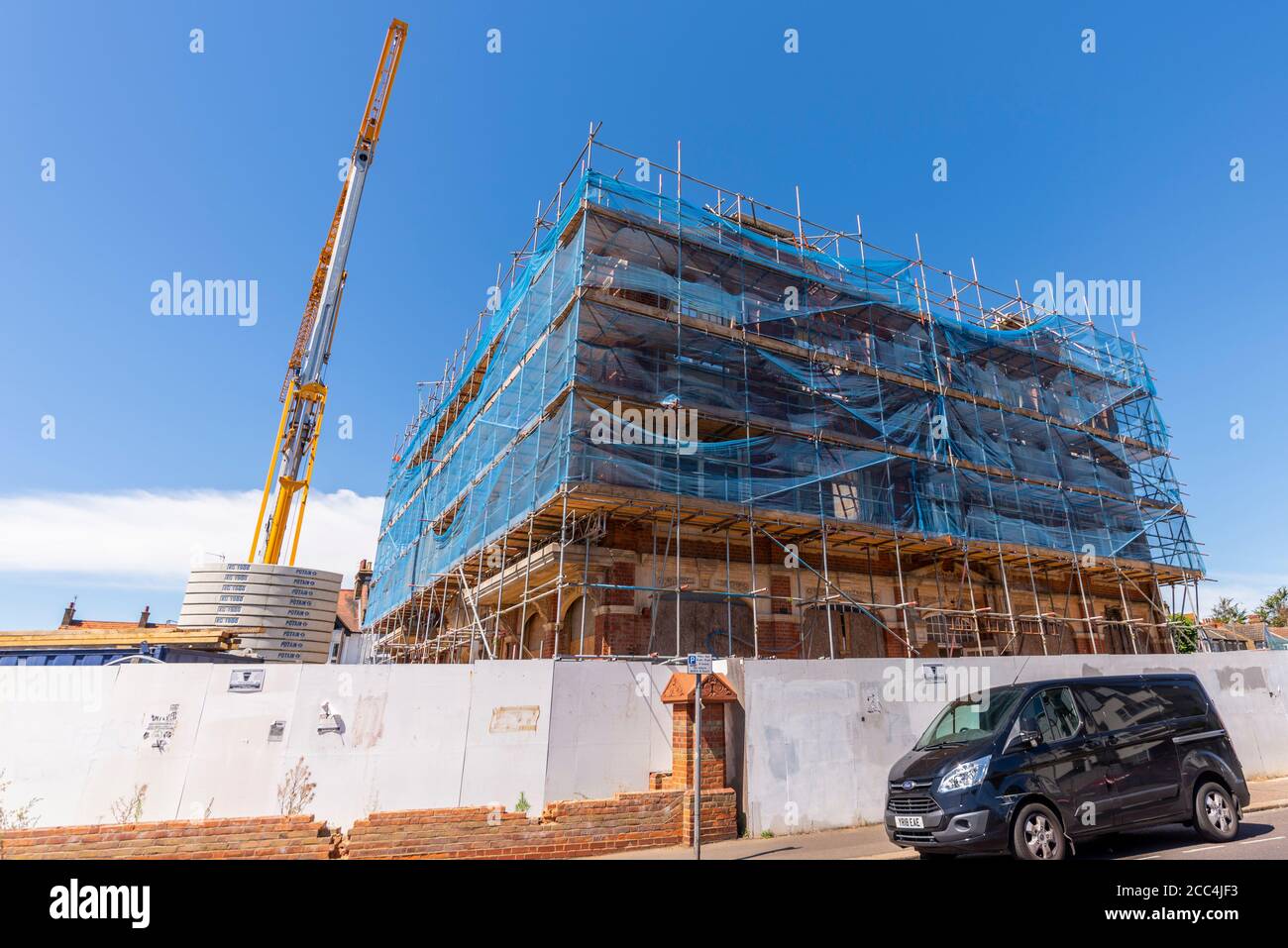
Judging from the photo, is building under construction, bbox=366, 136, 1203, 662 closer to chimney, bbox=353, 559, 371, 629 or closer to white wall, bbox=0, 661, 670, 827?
white wall, bbox=0, 661, 670, 827

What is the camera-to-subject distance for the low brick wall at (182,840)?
21.9 feet

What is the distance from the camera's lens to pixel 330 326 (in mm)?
27281

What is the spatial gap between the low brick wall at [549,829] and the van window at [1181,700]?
554cm

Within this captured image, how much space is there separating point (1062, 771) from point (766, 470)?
8.39 m

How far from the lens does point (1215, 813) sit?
7344 mm

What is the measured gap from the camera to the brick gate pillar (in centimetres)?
879

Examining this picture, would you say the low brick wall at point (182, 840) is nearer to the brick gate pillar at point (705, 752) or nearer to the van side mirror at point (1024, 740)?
the brick gate pillar at point (705, 752)

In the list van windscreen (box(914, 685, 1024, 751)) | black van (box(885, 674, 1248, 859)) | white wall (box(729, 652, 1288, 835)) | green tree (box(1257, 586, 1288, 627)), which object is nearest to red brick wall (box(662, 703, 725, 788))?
white wall (box(729, 652, 1288, 835))

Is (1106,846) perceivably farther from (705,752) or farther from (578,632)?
(578,632)

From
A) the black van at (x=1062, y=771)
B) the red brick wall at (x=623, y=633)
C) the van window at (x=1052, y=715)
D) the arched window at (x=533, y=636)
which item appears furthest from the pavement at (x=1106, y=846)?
the arched window at (x=533, y=636)

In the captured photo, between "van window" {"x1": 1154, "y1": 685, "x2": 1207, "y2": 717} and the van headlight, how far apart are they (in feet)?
10.4

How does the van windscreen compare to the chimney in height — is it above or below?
below
